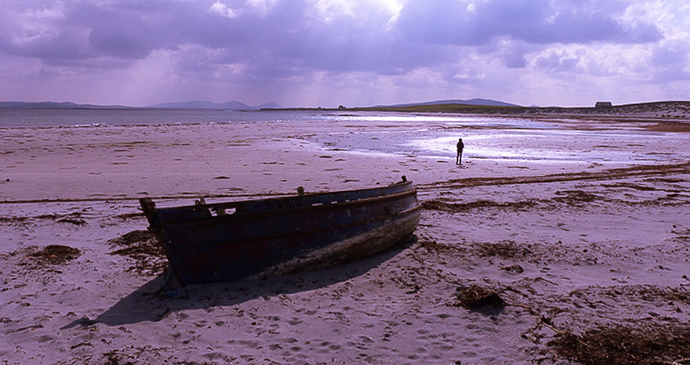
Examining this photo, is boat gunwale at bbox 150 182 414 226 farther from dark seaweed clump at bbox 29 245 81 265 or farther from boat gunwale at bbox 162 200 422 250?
dark seaweed clump at bbox 29 245 81 265

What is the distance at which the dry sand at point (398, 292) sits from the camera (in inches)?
179

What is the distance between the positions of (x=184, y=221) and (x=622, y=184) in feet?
39.6

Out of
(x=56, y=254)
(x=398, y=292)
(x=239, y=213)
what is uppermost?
(x=239, y=213)

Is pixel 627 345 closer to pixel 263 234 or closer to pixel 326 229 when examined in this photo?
pixel 326 229

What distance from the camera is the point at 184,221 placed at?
5883 millimetres

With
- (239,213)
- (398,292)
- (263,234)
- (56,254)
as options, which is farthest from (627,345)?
(56,254)

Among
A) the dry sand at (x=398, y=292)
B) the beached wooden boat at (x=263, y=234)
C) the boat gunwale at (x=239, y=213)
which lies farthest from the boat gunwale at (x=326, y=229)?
the dry sand at (x=398, y=292)

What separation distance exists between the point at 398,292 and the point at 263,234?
6.14ft

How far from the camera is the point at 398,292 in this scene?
5992 mm

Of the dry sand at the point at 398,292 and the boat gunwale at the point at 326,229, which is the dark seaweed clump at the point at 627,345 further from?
the boat gunwale at the point at 326,229

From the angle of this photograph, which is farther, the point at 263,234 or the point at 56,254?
the point at 56,254

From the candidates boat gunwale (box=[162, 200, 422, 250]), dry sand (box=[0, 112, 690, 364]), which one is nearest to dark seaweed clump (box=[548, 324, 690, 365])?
dry sand (box=[0, 112, 690, 364])

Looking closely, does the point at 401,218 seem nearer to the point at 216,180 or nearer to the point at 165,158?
the point at 216,180

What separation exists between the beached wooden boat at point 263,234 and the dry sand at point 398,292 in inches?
8.9
